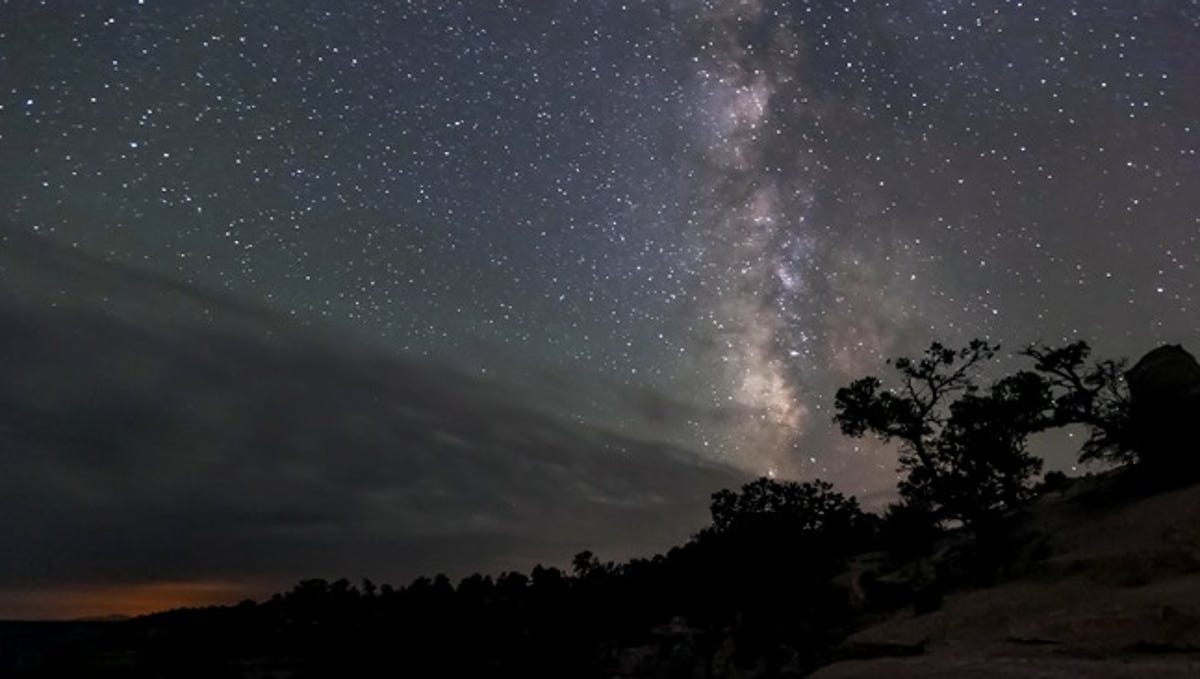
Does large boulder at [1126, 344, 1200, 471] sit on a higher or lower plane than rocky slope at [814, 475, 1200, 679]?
higher

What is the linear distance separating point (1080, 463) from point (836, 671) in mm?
32846

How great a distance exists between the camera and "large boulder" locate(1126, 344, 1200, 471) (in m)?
35.6

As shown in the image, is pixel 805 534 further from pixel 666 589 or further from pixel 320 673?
pixel 320 673

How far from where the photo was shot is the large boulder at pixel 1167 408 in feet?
117

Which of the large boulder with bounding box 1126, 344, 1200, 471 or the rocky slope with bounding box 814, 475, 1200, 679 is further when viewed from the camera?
the large boulder with bounding box 1126, 344, 1200, 471

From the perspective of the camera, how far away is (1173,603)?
51.5ft

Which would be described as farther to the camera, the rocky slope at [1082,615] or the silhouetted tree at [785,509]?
the silhouetted tree at [785,509]

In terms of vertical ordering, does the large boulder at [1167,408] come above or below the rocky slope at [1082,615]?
above

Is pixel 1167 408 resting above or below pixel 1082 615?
above

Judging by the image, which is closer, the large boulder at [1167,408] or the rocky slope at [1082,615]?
the rocky slope at [1082,615]

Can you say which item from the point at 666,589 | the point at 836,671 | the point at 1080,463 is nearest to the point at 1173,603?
the point at 836,671

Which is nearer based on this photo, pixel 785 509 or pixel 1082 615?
pixel 1082 615

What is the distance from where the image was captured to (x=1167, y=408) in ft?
123

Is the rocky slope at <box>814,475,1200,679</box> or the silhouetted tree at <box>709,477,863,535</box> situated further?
the silhouetted tree at <box>709,477,863,535</box>
